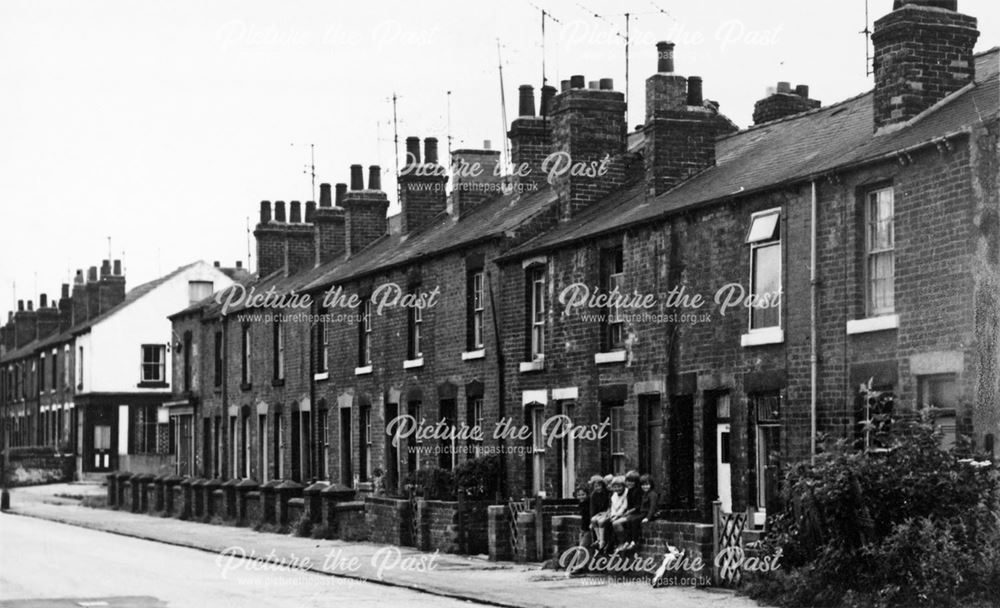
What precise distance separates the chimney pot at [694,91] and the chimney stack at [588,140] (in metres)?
3.10

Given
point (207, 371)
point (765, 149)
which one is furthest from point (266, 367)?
point (765, 149)

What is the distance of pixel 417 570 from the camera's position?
26.1 m

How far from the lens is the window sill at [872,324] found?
2081 centimetres

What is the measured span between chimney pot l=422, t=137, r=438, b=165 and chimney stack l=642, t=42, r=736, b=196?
1492 cm

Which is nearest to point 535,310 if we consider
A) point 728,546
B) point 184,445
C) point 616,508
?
point 616,508

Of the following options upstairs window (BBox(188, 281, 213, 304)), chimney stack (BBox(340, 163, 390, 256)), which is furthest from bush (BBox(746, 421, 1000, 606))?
upstairs window (BBox(188, 281, 213, 304))

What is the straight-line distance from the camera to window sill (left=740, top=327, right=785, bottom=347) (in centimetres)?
2320

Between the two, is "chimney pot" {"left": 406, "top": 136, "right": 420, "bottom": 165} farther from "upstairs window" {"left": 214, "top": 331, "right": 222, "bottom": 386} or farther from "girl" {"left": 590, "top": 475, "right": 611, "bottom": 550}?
"girl" {"left": 590, "top": 475, "right": 611, "bottom": 550}

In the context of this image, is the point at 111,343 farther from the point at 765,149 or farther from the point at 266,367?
the point at 765,149

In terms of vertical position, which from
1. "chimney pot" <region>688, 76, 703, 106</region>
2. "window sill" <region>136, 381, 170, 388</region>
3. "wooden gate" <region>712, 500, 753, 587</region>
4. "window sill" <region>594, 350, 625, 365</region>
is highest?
"chimney pot" <region>688, 76, 703, 106</region>

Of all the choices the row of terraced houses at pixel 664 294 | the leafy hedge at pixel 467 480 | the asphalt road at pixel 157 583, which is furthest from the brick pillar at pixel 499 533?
the asphalt road at pixel 157 583

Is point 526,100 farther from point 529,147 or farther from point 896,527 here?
point 896,527

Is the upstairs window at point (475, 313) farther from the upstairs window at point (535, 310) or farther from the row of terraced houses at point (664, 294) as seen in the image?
the upstairs window at point (535, 310)

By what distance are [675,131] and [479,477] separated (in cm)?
790
